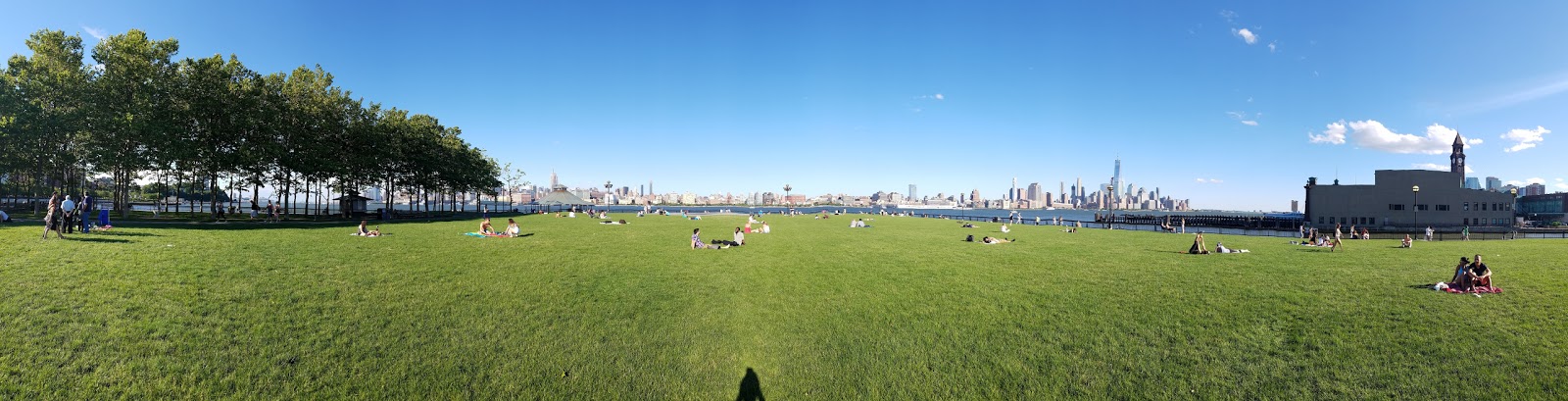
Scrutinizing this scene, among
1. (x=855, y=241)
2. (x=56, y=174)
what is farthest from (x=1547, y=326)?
(x=56, y=174)

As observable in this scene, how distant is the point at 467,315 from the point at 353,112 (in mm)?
44015

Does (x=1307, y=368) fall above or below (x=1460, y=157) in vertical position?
below

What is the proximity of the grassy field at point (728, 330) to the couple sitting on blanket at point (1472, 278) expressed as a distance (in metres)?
0.39

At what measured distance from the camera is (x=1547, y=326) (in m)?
10.6

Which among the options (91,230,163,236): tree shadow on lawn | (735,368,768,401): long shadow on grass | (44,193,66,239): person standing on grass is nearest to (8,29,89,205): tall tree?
(91,230,163,236): tree shadow on lawn

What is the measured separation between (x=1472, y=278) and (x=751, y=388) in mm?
16438

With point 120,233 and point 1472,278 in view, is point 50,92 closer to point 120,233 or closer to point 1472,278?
point 120,233

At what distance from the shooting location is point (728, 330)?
11.9 meters

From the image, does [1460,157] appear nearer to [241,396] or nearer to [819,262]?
[819,262]

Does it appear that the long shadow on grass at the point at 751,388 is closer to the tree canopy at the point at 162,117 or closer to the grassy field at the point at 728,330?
the grassy field at the point at 728,330

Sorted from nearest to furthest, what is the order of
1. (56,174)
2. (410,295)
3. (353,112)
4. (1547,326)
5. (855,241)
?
1. (1547,326)
2. (410,295)
3. (855,241)
4. (56,174)
5. (353,112)

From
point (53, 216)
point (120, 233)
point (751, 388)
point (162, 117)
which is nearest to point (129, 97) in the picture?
point (162, 117)

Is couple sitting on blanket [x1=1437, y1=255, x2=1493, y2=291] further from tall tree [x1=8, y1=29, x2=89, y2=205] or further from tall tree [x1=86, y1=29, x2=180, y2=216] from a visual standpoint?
tall tree [x1=8, y1=29, x2=89, y2=205]

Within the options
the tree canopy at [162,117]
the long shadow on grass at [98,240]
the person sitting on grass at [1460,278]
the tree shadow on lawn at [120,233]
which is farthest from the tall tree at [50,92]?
the person sitting on grass at [1460,278]
